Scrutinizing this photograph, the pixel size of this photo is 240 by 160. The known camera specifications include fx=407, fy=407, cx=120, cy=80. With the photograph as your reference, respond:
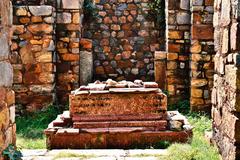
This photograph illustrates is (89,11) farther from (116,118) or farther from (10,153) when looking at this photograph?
(10,153)

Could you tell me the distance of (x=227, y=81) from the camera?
14.2 ft

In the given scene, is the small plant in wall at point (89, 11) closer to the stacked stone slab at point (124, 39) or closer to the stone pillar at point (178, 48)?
the stacked stone slab at point (124, 39)

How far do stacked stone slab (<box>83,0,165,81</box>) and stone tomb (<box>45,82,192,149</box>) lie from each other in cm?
386

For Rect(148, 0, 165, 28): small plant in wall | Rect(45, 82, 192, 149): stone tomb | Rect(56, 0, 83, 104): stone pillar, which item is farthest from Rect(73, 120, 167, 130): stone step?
Rect(148, 0, 165, 28): small plant in wall

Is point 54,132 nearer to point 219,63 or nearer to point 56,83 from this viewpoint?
point 219,63

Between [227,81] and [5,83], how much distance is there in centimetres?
227

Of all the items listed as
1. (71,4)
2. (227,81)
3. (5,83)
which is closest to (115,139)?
(227,81)

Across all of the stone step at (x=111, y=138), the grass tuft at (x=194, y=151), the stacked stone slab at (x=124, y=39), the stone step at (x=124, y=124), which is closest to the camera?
the grass tuft at (x=194, y=151)

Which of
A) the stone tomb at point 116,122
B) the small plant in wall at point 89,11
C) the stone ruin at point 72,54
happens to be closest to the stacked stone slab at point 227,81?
the stone tomb at point 116,122

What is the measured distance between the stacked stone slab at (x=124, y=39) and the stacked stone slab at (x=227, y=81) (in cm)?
440

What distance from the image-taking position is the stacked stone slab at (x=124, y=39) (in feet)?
31.4

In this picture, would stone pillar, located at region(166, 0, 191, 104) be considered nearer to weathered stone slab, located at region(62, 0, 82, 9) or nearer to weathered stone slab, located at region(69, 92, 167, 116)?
weathered stone slab, located at region(62, 0, 82, 9)

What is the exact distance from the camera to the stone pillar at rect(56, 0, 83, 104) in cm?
818

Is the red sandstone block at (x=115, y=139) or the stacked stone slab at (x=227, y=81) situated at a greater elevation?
the stacked stone slab at (x=227, y=81)
